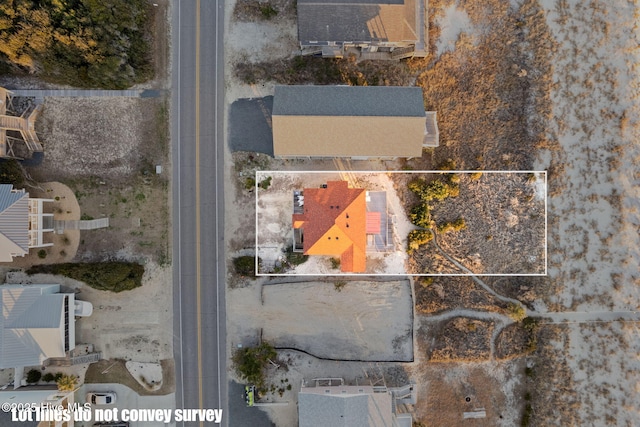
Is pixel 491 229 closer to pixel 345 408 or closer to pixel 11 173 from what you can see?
Result: pixel 345 408

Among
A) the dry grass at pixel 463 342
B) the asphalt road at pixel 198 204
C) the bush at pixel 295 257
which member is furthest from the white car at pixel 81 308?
the dry grass at pixel 463 342

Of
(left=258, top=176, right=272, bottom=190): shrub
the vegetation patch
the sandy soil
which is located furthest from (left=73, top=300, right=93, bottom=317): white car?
the sandy soil

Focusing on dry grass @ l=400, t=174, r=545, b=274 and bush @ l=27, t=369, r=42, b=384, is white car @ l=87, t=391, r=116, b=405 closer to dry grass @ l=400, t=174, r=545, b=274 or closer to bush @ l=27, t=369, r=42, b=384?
bush @ l=27, t=369, r=42, b=384

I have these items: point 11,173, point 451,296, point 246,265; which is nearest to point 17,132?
point 11,173

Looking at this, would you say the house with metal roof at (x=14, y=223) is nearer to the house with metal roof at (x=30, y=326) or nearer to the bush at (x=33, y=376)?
the house with metal roof at (x=30, y=326)

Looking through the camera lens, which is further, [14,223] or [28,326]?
[28,326]
